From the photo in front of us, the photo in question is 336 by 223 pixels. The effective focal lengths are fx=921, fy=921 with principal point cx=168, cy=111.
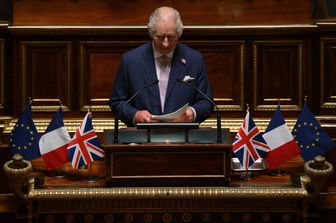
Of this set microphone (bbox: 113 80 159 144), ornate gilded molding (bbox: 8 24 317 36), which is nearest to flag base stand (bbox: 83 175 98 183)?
microphone (bbox: 113 80 159 144)

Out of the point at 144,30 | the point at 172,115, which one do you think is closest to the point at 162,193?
the point at 172,115

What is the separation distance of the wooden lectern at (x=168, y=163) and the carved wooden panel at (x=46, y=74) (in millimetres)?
→ 2216

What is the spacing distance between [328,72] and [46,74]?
2242 mm

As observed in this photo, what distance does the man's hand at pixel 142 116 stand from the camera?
544 centimetres

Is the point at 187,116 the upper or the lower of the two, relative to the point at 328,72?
lower

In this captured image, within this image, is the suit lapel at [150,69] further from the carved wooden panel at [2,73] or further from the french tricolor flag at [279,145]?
the carved wooden panel at [2,73]

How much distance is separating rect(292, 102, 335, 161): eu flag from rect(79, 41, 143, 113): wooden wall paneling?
2015 mm

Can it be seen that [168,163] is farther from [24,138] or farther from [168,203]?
[24,138]

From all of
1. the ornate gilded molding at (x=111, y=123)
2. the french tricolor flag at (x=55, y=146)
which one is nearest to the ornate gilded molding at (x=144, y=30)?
the ornate gilded molding at (x=111, y=123)

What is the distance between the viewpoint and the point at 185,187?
5.18 meters

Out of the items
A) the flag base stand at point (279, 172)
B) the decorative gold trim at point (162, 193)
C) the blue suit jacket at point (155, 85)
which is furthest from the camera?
the blue suit jacket at point (155, 85)

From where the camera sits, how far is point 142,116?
5.48 m

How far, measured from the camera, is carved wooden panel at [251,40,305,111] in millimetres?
7348

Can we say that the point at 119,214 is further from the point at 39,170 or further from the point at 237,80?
the point at 237,80
